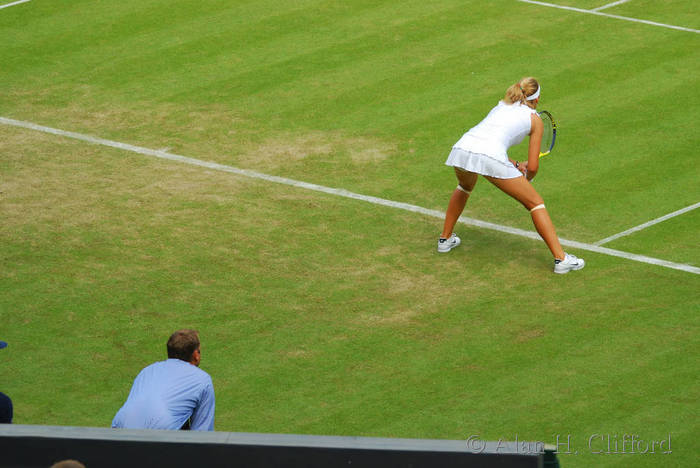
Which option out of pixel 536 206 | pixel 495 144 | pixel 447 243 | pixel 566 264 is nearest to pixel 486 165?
pixel 495 144

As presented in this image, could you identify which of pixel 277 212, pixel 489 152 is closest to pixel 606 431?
pixel 489 152

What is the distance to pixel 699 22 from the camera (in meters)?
18.7

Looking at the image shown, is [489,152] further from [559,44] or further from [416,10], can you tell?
[416,10]

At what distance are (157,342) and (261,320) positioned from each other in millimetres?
976

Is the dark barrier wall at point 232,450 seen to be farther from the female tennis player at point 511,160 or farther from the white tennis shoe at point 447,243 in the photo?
the white tennis shoe at point 447,243

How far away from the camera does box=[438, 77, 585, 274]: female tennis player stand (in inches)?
416

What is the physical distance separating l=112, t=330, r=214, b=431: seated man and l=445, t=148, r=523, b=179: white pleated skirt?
4244mm

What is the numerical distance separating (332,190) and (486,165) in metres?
2.91

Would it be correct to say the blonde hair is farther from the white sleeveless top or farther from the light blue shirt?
the light blue shirt

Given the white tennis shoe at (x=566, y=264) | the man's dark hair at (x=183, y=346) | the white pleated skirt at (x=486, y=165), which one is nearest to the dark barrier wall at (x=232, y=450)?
the man's dark hair at (x=183, y=346)

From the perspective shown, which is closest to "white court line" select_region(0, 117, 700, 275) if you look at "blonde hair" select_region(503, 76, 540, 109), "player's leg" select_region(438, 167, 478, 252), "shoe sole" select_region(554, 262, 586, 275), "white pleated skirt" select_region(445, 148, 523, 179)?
"shoe sole" select_region(554, 262, 586, 275)

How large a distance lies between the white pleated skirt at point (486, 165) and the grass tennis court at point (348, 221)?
3.37 ft

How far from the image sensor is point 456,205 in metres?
11.1

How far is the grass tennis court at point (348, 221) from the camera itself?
8812mm
